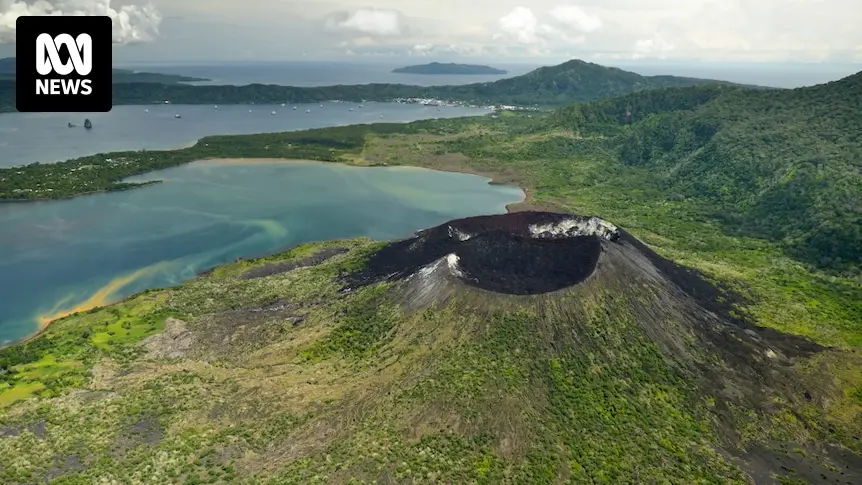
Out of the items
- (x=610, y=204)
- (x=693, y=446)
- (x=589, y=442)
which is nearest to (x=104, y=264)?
(x=589, y=442)

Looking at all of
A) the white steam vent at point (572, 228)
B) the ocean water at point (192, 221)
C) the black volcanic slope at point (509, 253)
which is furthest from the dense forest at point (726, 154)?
the black volcanic slope at point (509, 253)

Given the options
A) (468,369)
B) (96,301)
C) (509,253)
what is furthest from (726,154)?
(96,301)

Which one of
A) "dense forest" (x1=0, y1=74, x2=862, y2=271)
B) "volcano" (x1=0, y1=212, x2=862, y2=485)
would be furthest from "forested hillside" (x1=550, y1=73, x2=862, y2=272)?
"volcano" (x1=0, y1=212, x2=862, y2=485)

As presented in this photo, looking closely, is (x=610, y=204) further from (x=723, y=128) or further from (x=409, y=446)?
(x=409, y=446)

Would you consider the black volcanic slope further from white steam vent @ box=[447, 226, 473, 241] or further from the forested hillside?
the forested hillside

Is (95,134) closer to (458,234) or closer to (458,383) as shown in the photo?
(458,234)

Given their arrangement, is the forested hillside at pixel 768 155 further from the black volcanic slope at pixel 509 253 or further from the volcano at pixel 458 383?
the black volcanic slope at pixel 509 253
